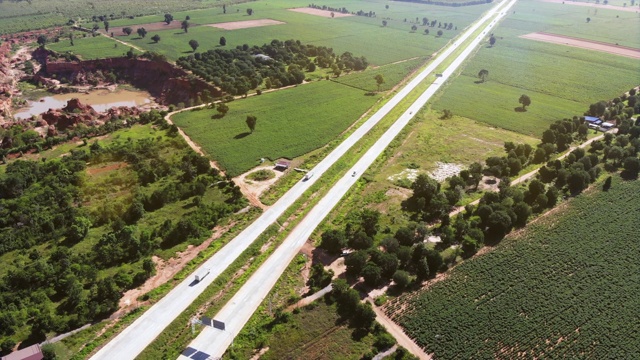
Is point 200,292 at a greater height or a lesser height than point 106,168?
lesser

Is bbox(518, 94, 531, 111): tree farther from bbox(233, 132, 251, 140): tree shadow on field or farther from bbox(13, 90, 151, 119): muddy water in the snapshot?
bbox(13, 90, 151, 119): muddy water

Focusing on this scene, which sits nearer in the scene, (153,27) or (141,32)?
(141,32)

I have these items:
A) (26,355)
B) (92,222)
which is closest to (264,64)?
(92,222)

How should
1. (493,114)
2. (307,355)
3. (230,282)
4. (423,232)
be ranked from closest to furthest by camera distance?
(307,355) < (230,282) < (423,232) < (493,114)

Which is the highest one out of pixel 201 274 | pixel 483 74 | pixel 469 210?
pixel 483 74

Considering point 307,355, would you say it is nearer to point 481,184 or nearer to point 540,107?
point 481,184

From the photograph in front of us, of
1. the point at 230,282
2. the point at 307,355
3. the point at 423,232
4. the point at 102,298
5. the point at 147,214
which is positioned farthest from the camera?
the point at 147,214

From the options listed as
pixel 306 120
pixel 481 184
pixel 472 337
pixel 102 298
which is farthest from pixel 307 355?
pixel 306 120

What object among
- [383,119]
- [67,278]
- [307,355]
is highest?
[383,119]

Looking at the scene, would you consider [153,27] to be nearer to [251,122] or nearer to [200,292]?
[251,122]
